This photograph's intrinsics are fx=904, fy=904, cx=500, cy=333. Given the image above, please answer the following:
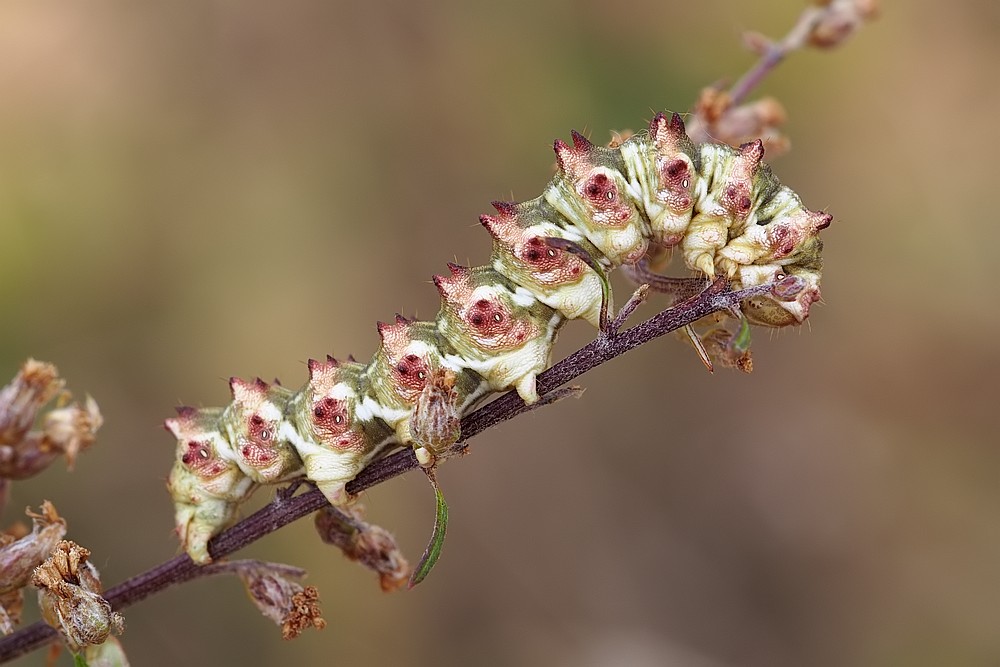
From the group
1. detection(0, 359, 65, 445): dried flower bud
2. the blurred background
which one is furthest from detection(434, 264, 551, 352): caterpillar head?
the blurred background

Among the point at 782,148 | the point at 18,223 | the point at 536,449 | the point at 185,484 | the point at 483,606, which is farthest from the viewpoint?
the point at 536,449

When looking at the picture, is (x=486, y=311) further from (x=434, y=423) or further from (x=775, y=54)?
(x=775, y=54)

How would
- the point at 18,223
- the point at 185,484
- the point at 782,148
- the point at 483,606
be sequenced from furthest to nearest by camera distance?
the point at 483,606
the point at 18,223
the point at 782,148
the point at 185,484

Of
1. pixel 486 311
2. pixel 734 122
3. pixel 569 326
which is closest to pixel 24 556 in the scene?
pixel 486 311

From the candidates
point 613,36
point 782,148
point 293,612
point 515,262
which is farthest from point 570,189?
point 613,36

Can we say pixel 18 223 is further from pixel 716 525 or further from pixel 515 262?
pixel 716 525

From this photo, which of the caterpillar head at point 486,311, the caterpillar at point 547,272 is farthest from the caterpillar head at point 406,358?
the caterpillar head at point 486,311
